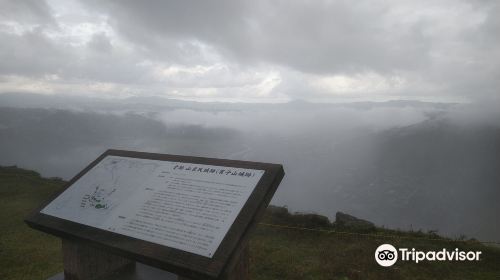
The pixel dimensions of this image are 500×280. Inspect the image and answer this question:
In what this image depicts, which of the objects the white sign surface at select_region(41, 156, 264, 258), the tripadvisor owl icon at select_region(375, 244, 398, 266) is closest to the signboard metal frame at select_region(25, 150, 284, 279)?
the white sign surface at select_region(41, 156, 264, 258)

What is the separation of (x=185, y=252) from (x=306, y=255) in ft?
21.6

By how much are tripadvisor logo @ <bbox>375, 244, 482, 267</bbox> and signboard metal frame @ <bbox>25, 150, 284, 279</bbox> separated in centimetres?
603

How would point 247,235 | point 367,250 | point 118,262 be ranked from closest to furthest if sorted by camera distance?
point 247,235 < point 118,262 < point 367,250

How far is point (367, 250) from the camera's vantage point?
10.4 metres

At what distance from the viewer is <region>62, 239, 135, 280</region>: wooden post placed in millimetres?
5984

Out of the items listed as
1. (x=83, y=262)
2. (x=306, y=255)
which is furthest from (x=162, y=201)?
(x=306, y=255)

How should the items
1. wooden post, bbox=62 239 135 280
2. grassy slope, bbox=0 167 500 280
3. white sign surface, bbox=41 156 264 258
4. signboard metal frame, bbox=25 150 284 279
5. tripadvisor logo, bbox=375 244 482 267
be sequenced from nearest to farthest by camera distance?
1. signboard metal frame, bbox=25 150 284 279
2. white sign surface, bbox=41 156 264 258
3. wooden post, bbox=62 239 135 280
4. grassy slope, bbox=0 167 500 280
5. tripadvisor logo, bbox=375 244 482 267

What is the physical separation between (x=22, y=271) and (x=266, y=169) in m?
7.66

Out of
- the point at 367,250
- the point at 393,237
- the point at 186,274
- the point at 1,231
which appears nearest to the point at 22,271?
the point at 1,231

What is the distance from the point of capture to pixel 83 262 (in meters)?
6.06

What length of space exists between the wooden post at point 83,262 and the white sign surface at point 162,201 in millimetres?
632

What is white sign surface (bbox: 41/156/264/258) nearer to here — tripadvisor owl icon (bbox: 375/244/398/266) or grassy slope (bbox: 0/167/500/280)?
grassy slope (bbox: 0/167/500/280)

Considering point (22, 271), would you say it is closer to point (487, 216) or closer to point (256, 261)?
point (256, 261)

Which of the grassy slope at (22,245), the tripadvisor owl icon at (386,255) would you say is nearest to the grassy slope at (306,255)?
the grassy slope at (22,245)
